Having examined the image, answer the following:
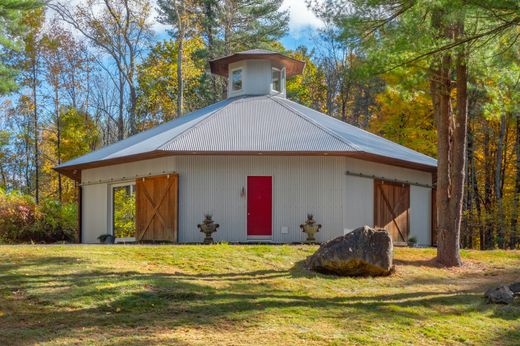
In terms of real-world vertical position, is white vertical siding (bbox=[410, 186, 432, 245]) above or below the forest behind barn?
below

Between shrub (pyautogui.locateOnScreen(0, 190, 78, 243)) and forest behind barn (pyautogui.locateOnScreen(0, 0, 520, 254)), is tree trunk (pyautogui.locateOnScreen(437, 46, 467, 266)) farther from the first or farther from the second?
shrub (pyautogui.locateOnScreen(0, 190, 78, 243))

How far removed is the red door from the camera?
1717 cm

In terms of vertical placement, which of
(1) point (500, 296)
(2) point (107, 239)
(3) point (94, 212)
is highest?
(3) point (94, 212)

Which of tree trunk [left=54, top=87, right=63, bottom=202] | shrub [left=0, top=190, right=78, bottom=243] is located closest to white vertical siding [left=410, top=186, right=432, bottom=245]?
shrub [left=0, top=190, right=78, bottom=243]

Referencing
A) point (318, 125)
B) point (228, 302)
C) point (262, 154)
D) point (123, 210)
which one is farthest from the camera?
point (123, 210)

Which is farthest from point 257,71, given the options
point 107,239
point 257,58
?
point 107,239

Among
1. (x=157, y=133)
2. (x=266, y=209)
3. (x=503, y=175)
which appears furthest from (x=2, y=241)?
(x=503, y=175)

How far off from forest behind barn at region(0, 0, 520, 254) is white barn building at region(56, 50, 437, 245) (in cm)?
247

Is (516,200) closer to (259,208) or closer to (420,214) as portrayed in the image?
(420,214)

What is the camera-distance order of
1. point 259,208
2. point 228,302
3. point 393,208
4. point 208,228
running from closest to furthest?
point 228,302, point 208,228, point 259,208, point 393,208

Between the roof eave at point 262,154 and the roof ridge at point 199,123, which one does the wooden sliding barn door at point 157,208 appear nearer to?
the roof eave at point 262,154

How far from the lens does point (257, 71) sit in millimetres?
22328

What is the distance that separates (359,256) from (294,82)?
24680 millimetres

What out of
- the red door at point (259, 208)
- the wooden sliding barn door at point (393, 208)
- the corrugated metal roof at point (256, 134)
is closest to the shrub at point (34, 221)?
the corrugated metal roof at point (256, 134)
